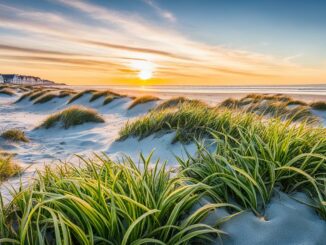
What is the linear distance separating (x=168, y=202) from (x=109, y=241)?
45cm

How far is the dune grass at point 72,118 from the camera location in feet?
28.1

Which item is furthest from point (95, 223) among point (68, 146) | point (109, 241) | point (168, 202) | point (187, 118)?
point (68, 146)

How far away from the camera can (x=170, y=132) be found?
17.7 feet

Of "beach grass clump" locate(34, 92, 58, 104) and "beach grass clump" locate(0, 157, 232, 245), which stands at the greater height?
"beach grass clump" locate(0, 157, 232, 245)

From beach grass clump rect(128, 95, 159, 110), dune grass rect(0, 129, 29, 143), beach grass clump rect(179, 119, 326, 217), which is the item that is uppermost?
beach grass clump rect(179, 119, 326, 217)

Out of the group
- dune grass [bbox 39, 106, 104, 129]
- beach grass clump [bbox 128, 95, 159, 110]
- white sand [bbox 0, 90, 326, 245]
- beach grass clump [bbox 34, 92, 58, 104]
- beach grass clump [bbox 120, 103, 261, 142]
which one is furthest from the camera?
beach grass clump [bbox 34, 92, 58, 104]

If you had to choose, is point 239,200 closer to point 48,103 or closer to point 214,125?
point 214,125

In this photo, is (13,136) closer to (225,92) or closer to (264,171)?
(264,171)

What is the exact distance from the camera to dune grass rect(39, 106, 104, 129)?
857 cm

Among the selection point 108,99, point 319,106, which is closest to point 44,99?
point 108,99

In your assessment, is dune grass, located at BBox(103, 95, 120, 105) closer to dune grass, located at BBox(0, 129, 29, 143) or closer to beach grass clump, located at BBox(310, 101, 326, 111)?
dune grass, located at BBox(0, 129, 29, 143)

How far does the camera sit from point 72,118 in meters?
8.65

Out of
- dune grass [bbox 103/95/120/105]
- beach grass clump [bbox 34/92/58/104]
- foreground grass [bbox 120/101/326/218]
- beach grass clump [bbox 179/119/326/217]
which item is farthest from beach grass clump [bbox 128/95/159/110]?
beach grass clump [bbox 179/119/326/217]

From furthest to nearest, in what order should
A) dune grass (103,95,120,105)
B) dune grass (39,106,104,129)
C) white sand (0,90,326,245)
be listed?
dune grass (103,95,120,105) < dune grass (39,106,104,129) < white sand (0,90,326,245)
